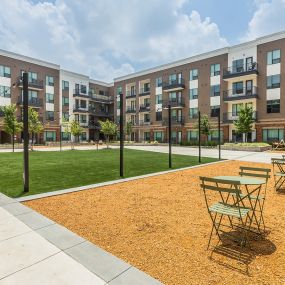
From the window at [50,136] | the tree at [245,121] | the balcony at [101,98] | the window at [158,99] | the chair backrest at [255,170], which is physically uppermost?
the balcony at [101,98]

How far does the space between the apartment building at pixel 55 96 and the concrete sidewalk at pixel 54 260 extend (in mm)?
36495

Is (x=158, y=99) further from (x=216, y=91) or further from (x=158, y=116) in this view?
(x=216, y=91)

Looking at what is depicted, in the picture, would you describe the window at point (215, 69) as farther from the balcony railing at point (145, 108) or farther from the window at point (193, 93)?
the balcony railing at point (145, 108)

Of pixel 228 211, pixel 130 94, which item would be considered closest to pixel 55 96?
pixel 130 94

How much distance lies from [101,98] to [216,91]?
3193 centimetres

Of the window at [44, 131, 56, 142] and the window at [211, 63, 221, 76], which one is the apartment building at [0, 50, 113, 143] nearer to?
the window at [44, 131, 56, 142]

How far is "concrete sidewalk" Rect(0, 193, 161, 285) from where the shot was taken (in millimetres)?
3273

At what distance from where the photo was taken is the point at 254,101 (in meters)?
37.0

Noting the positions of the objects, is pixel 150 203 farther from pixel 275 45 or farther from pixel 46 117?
pixel 46 117

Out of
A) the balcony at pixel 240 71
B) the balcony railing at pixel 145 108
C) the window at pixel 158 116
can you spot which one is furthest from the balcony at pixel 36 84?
the balcony at pixel 240 71

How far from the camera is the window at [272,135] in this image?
3469 cm

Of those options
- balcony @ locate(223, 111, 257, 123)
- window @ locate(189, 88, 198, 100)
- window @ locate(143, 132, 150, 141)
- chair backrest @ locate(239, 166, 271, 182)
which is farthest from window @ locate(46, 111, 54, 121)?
chair backrest @ locate(239, 166, 271, 182)

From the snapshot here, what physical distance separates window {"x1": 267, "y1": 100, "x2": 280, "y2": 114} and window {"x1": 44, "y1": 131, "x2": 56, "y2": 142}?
4209cm

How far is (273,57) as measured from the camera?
116 feet
